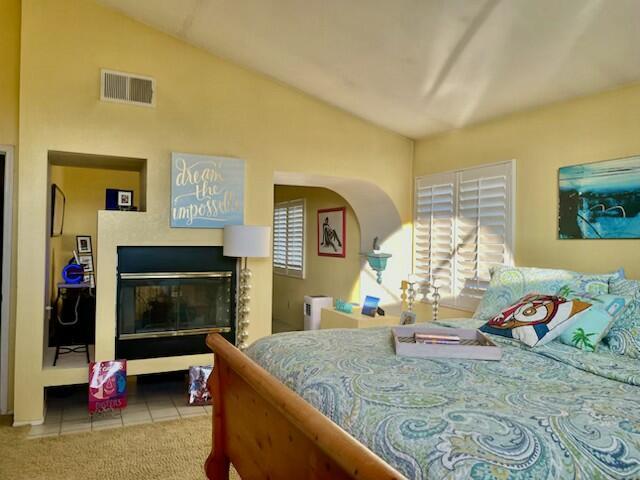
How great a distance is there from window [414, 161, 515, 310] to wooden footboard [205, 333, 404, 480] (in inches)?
89.1

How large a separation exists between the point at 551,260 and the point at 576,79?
45.3 inches

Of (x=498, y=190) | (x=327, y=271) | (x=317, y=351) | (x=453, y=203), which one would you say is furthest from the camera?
(x=327, y=271)

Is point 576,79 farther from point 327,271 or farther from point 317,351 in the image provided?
point 327,271

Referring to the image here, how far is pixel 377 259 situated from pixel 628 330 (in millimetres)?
2737

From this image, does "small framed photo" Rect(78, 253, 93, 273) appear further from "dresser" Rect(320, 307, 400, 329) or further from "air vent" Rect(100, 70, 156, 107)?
"dresser" Rect(320, 307, 400, 329)

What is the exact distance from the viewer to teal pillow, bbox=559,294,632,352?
2.25m

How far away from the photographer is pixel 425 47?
3.00 metres

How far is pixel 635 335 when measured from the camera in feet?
7.24

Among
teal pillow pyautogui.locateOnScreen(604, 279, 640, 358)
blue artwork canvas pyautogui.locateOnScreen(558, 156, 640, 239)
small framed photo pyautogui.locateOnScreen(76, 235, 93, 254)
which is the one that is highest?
blue artwork canvas pyautogui.locateOnScreen(558, 156, 640, 239)

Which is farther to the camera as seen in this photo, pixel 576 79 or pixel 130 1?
pixel 130 1

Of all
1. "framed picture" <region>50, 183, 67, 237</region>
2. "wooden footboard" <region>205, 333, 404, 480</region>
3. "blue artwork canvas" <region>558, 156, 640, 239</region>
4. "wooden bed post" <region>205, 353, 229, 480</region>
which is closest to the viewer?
"wooden footboard" <region>205, 333, 404, 480</region>

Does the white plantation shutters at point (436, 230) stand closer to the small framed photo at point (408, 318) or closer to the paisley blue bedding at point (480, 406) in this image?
the small framed photo at point (408, 318)

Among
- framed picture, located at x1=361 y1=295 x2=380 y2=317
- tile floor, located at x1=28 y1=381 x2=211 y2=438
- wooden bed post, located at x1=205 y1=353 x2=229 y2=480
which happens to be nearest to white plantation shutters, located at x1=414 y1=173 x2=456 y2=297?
framed picture, located at x1=361 y1=295 x2=380 y2=317

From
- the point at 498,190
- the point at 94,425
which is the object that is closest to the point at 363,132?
the point at 498,190
